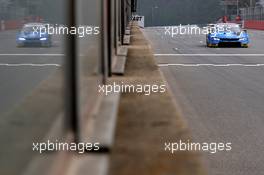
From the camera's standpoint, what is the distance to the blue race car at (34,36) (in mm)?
1730

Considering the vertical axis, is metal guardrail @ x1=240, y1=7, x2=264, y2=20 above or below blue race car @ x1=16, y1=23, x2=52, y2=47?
below

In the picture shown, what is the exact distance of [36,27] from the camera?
190cm

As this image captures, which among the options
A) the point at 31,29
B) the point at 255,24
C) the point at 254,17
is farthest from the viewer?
the point at 254,17

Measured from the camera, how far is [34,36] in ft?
6.09

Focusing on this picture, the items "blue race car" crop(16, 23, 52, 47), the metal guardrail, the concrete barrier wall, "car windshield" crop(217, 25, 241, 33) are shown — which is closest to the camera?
"blue race car" crop(16, 23, 52, 47)

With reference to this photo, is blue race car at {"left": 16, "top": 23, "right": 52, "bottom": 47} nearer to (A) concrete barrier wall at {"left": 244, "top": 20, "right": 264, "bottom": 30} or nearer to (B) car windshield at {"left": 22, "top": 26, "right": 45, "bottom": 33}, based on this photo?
(B) car windshield at {"left": 22, "top": 26, "right": 45, "bottom": 33}

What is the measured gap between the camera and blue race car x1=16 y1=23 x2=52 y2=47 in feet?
5.67

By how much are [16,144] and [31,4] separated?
45 cm

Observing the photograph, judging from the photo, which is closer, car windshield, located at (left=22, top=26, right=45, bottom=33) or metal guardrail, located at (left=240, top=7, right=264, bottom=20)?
car windshield, located at (left=22, top=26, right=45, bottom=33)

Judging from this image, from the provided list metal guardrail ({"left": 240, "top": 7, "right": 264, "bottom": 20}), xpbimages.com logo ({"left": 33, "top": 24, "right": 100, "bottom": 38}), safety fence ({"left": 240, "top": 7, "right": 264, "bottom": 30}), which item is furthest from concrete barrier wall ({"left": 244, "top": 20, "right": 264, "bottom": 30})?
xpbimages.com logo ({"left": 33, "top": 24, "right": 100, "bottom": 38})

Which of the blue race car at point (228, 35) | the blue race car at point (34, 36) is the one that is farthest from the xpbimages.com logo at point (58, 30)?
the blue race car at point (228, 35)

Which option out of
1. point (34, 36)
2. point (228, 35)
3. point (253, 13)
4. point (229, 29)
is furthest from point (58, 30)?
point (253, 13)

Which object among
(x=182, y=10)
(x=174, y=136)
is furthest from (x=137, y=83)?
(x=182, y=10)

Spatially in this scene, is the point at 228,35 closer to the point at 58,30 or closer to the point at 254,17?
the point at 58,30
